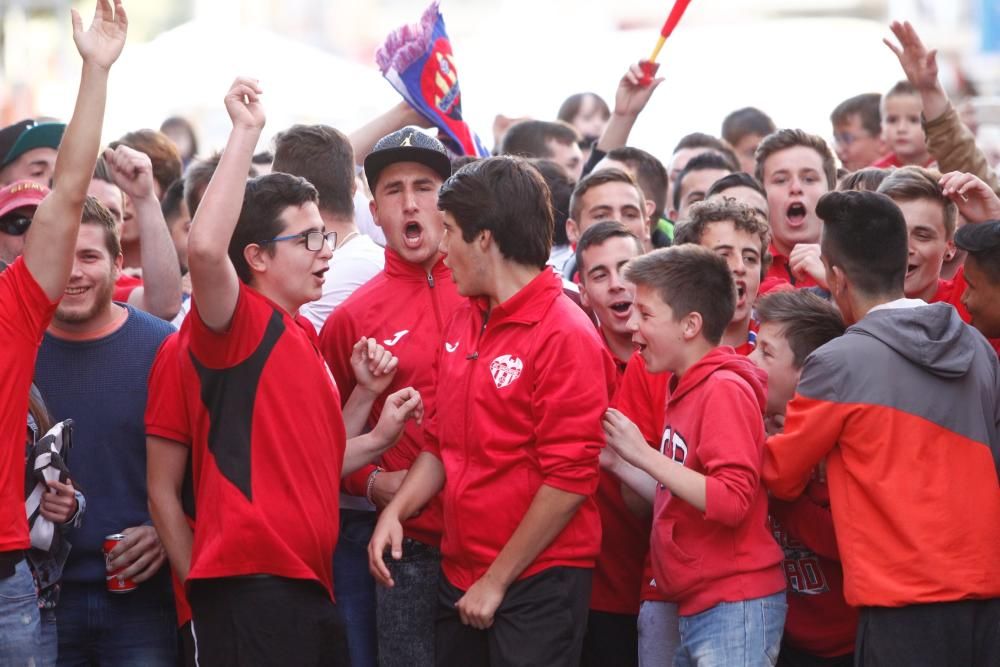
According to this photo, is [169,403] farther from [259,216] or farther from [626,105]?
[626,105]

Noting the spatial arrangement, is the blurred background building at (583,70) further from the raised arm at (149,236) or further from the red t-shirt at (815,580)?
the red t-shirt at (815,580)

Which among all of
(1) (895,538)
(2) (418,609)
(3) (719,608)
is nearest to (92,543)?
(2) (418,609)

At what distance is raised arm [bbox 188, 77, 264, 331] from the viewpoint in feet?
12.5

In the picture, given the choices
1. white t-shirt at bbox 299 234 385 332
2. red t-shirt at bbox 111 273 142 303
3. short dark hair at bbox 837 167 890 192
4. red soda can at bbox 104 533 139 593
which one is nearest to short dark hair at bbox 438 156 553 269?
white t-shirt at bbox 299 234 385 332

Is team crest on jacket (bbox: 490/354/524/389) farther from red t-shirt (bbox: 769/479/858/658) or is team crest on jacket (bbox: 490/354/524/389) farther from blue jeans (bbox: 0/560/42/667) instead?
blue jeans (bbox: 0/560/42/667)

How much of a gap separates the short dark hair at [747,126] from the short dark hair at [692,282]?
5421 millimetres

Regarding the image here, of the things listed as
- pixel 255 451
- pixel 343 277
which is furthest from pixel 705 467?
pixel 343 277

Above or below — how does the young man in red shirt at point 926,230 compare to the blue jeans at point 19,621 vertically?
above

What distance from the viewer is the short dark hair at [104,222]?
4.87 m

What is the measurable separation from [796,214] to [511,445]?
9.18 ft

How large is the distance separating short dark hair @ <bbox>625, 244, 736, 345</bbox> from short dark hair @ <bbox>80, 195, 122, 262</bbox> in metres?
1.90

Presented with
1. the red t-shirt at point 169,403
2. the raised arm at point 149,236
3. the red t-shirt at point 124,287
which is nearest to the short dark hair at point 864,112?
the red t-shirt at point 124,287

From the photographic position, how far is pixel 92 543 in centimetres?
460

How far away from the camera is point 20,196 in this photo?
15.6 feet
